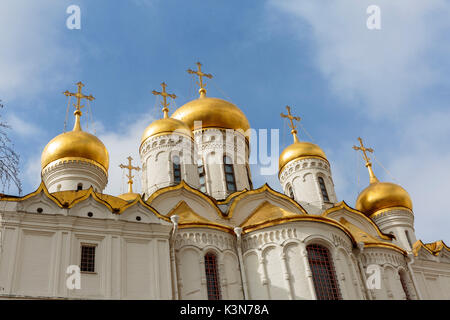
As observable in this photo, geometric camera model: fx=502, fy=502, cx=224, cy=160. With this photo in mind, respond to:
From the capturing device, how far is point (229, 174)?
67.2 ft

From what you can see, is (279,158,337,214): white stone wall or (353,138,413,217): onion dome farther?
(353,138,413,217): onion dome

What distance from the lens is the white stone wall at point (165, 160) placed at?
19.5 metres

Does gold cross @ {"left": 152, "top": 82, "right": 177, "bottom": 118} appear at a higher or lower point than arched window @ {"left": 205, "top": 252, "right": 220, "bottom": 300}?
higher

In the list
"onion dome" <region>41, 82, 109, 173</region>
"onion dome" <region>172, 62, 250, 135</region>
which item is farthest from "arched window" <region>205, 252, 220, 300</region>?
"onion dome" <region>172, 62, 250, 135</region>

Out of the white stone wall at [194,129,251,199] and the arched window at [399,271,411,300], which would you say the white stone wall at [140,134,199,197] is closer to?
the white stone wall at [194,129,251,199]

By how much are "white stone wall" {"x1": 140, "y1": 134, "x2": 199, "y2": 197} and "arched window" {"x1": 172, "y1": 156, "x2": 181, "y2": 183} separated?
12cm

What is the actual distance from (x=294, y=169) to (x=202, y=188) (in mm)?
4469

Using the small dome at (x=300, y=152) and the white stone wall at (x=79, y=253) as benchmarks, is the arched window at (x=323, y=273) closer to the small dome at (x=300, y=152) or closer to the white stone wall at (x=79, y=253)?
the white stone wall at (x=79, y=253)

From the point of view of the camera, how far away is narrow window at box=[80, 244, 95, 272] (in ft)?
39.7

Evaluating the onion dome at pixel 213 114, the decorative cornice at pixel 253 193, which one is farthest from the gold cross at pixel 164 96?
the decorative cornice at pixel 253 193

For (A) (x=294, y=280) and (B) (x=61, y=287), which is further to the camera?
(A) (x=294, y=280)

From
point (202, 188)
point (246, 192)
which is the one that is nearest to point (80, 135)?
point (202, 188)

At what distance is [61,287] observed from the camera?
37.6 ft
